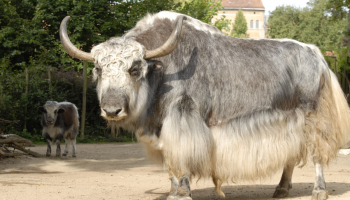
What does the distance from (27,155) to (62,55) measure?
8.75 meters

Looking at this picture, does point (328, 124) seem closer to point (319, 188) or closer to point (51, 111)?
point (319, 188)

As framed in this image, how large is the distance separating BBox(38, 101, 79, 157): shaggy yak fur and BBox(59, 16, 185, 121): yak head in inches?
292

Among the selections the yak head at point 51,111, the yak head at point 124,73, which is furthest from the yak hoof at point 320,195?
the yak head at point 51,111

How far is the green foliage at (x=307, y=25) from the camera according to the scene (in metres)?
52.8

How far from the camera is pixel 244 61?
557 centimetres

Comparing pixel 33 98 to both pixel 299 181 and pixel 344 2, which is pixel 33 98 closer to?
pixel 299 181

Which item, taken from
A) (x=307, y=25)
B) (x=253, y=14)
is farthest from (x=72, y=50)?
(x=253, y=14)

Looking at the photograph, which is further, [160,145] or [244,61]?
[244,61]

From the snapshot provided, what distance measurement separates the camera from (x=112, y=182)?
771 centimetres

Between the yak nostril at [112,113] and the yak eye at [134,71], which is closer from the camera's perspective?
the yak nostril at [112,113]

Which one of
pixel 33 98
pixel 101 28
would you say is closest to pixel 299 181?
pixel 33 98

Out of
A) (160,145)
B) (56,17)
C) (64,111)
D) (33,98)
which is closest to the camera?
(160,145)

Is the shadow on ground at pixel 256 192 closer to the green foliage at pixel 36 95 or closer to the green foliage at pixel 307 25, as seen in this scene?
the green foliage at pixel 36 95

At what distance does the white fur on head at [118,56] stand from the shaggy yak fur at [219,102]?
12 mm
